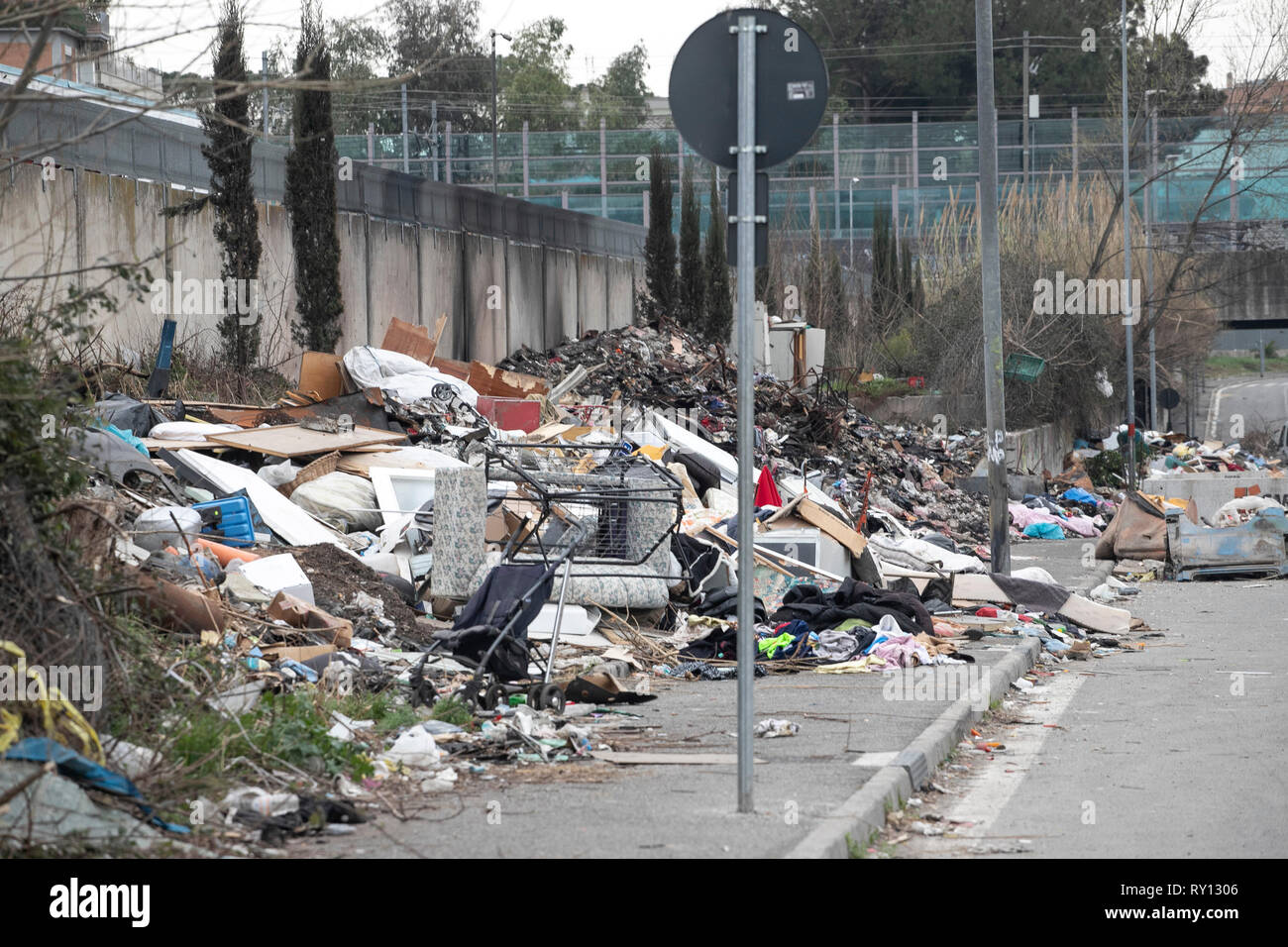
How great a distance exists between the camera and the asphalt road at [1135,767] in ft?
A: 19.1

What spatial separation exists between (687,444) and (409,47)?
48.7 meters

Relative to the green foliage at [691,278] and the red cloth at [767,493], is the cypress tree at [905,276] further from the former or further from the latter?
the red cloth at [767,493]

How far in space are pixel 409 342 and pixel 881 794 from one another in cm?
1520

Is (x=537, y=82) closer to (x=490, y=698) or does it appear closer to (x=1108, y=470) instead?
(x=1108, y=470)

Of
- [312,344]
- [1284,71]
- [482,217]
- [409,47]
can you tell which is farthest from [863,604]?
[409,47]

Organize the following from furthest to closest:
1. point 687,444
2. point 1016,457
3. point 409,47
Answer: point 409,47 → point 1016,457 → point 687,444

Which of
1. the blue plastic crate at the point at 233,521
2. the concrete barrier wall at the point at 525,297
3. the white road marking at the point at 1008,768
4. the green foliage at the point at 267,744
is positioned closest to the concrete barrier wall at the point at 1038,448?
the concrete barrier wall at the point at 525,297

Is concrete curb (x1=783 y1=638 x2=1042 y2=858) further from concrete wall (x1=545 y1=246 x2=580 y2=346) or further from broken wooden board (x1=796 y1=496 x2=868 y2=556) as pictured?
concrete wall (x1=545 y1=246 x2=580 y2=346)

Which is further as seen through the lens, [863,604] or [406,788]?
[863,604]

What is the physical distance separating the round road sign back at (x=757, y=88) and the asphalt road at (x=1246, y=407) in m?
38.5

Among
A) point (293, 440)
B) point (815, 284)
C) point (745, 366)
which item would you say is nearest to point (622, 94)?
point (815, 284)

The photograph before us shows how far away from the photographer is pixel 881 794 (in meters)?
6.17
